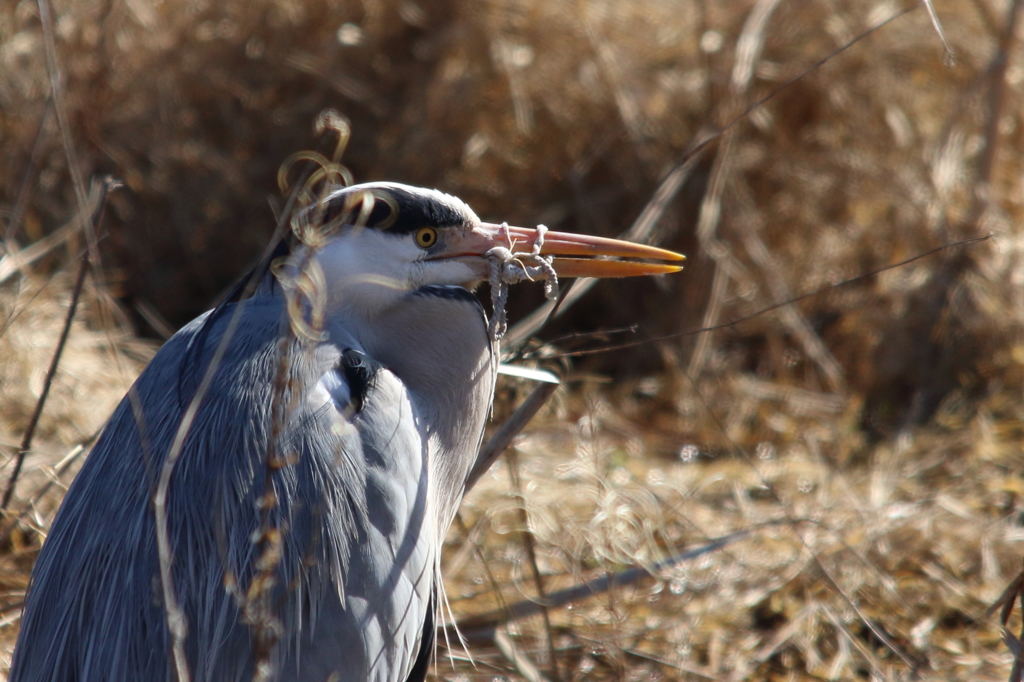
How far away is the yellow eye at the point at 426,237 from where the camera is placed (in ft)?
5.72

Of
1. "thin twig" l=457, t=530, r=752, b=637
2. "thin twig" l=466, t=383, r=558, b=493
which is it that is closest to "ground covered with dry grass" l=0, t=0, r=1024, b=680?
"thin twig" l=457, t=530, r=752, b=637

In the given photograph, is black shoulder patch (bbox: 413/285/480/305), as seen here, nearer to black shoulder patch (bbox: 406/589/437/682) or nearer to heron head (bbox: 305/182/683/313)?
heron head (bbox: 305/182/683/313)

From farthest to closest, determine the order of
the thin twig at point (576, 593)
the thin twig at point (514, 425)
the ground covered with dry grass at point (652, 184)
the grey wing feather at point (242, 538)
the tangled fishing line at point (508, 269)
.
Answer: the ground covered with dry grass at point (652, 184)
the thin twig at point (576, 593)
the thin twig at point (514, 425)
the tangled fishing line at point (508, 269)
the grey wing feather at point (242, 538)

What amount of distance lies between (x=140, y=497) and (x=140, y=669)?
0.82 ft

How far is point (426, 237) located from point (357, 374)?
0.28 meters

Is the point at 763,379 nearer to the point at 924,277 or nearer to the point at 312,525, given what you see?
the point at 924,277

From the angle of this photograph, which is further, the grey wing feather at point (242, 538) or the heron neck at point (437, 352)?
the heron neck at point (437, 352)

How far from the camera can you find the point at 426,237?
1.75 metres

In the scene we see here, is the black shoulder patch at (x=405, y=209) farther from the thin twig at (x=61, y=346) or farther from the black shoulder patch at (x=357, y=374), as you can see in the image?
the thin twig at (x=61, y=346)

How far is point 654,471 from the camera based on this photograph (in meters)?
3.05

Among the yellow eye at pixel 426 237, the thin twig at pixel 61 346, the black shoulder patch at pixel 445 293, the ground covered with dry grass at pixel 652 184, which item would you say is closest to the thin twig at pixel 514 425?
the black shoulder patch at pixel 445 293

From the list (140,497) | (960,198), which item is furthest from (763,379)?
(140,497)

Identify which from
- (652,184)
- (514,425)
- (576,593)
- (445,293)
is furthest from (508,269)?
(652,184)

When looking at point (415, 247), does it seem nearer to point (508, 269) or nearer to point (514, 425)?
point (508, 269)
